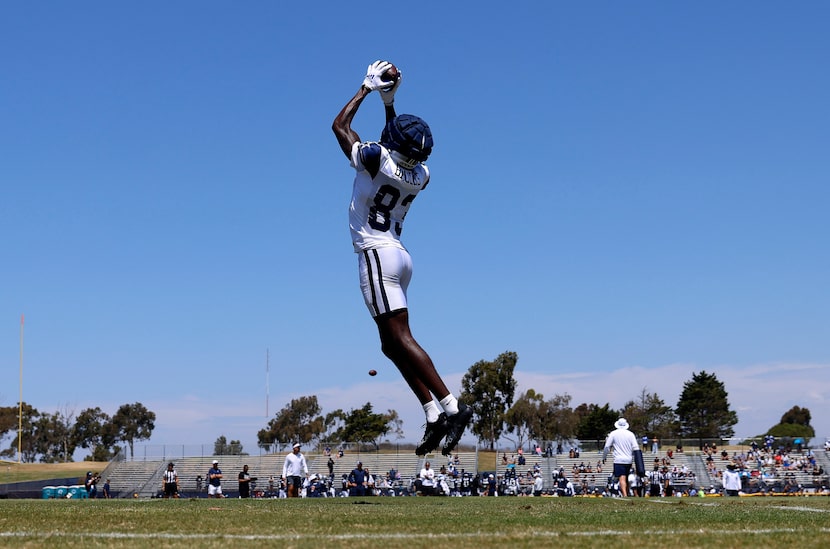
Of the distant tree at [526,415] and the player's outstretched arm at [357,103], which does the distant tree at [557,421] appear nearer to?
the distant tree at [526,415]

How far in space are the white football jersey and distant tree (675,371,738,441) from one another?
103314 millimetres

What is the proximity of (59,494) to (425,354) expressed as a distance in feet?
141

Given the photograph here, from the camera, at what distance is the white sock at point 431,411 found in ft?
27.5

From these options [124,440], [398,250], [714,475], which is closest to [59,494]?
[714,475]

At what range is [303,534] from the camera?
5066mm

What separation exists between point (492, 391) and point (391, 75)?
8019 centimetres

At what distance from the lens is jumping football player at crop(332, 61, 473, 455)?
8.32 m

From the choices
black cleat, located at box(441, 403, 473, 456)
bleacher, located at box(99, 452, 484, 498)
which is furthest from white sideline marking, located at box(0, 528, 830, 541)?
bleacher, located at box(99, 452, 484, 498)

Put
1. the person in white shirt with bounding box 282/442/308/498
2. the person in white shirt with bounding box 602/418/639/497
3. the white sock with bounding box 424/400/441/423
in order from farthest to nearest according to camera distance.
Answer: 1. the person in white shirt with bounding box 282/442/308/498
2. the person in white shirt with bounding box 602/418/639/497
3. the white sock with bounding box 424/400/441/423

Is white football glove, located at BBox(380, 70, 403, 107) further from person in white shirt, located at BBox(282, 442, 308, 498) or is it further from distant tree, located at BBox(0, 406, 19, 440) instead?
distant tree, located at BBox(0, 406, 19, 440)

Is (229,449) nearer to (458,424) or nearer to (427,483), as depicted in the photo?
(427,483)

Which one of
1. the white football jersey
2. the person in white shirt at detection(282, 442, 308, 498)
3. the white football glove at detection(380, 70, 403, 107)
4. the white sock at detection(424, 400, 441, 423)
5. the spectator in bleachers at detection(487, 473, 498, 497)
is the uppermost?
the white football glove at detection(380, 70, 403, 107)

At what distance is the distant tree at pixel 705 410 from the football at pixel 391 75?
103046 mm

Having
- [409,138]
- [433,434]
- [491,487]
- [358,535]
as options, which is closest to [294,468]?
[433,434]
